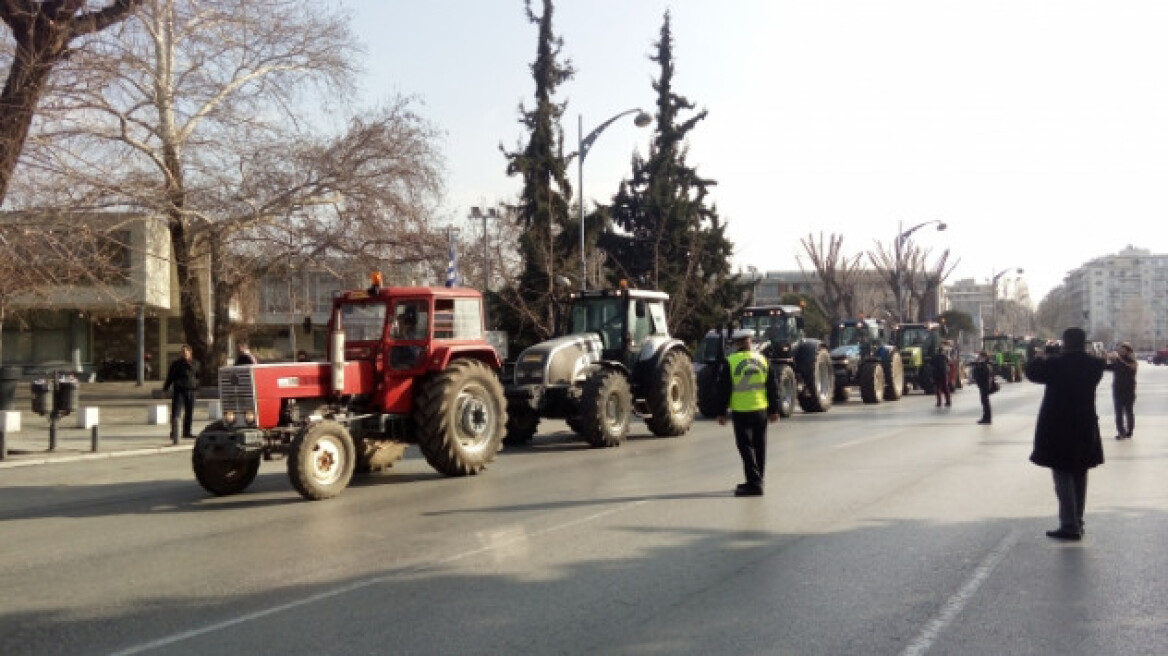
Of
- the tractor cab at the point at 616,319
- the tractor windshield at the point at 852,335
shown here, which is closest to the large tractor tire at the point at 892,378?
the tractor windshield at the point at 852,335

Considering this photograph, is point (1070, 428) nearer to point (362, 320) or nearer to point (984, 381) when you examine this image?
point (362, 320)

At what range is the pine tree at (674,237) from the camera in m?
39.1

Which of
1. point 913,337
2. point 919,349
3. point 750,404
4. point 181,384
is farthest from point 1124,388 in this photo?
point 913,337

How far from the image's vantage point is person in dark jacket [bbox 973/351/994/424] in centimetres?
1969

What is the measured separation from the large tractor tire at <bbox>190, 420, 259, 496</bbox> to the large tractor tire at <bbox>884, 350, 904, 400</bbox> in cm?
2108

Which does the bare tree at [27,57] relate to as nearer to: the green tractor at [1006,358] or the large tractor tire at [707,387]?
the large tractor tire at [707,387]

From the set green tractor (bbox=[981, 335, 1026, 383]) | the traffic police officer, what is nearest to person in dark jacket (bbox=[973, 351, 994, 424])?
the traffic police officer

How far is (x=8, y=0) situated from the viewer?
17.1 metres

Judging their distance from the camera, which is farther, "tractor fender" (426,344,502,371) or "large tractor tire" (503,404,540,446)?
"large tractor tire" (503,404,540,446)

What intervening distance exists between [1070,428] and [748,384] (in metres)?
3.40

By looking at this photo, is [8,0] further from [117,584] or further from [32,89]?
[117,584]

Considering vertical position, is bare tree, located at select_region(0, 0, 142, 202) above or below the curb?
above

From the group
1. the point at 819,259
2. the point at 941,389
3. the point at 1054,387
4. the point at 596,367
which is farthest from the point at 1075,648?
the point at 819,259

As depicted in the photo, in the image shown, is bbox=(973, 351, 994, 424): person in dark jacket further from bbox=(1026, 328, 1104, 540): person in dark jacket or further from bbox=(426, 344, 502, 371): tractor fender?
bbox=(1026, 328, 1104, 540): person in dark jacket
